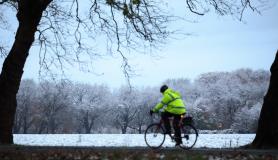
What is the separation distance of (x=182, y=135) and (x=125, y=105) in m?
92.0

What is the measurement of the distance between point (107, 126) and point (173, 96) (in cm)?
9894

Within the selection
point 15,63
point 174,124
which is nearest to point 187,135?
point 174,124

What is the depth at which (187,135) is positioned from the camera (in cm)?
1527

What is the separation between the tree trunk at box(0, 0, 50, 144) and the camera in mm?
18703

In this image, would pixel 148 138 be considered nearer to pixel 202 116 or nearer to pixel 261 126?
pixel 261 126

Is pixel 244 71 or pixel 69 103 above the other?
pixel 244 71

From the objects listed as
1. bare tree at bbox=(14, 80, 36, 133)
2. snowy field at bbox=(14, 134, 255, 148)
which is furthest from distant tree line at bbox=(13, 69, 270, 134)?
snowy field at bbox=(14, 134, 255, 148)

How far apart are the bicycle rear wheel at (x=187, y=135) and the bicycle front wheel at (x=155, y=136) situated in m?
0.68

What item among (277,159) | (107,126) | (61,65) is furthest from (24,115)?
(277,159)

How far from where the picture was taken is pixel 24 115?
95.1 meters

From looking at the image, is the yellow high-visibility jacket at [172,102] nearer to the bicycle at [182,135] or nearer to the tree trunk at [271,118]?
the bicycle at [182,135]

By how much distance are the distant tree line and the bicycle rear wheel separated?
69678 millimetres

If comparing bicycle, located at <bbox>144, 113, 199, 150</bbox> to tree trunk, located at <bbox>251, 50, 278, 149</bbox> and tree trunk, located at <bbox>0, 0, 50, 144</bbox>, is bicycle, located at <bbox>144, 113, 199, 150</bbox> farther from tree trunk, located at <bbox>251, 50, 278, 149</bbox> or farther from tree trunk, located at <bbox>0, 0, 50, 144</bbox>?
tree trunk, located at <bbox>0, 0, 50, 144</bbox>

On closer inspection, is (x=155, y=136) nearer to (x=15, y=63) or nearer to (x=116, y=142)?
(x=15, y=63)
